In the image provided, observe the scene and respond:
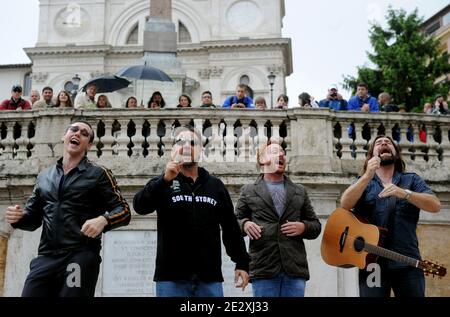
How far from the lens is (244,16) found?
5459 cm

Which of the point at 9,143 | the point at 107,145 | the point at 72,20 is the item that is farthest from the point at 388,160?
the point at 72,20

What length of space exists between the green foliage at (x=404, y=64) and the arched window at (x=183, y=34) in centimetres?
2243

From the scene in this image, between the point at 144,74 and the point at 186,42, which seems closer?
the point at 144,74

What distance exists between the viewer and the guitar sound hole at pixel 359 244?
5.83 metres

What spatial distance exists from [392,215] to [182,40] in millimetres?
51015

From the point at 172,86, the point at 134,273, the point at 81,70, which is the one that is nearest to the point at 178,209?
the point at 134,273

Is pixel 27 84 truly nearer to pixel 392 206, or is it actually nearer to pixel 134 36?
pixel 134 36

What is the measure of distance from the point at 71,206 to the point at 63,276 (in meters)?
0.56

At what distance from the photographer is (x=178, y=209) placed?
5.56 meters

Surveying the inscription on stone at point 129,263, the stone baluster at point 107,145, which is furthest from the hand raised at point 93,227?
the stone baluster at point 107,145

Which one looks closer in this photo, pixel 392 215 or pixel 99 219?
pixel 99 219

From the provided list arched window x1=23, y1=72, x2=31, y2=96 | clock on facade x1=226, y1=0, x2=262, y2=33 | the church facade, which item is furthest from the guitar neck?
arched window x1=23, y1=72, x2=31, y2=96

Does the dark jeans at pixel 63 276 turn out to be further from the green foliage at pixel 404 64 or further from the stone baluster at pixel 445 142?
the green foliage at pixel 404 64

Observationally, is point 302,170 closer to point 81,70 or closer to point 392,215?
Answer: point 392,215
